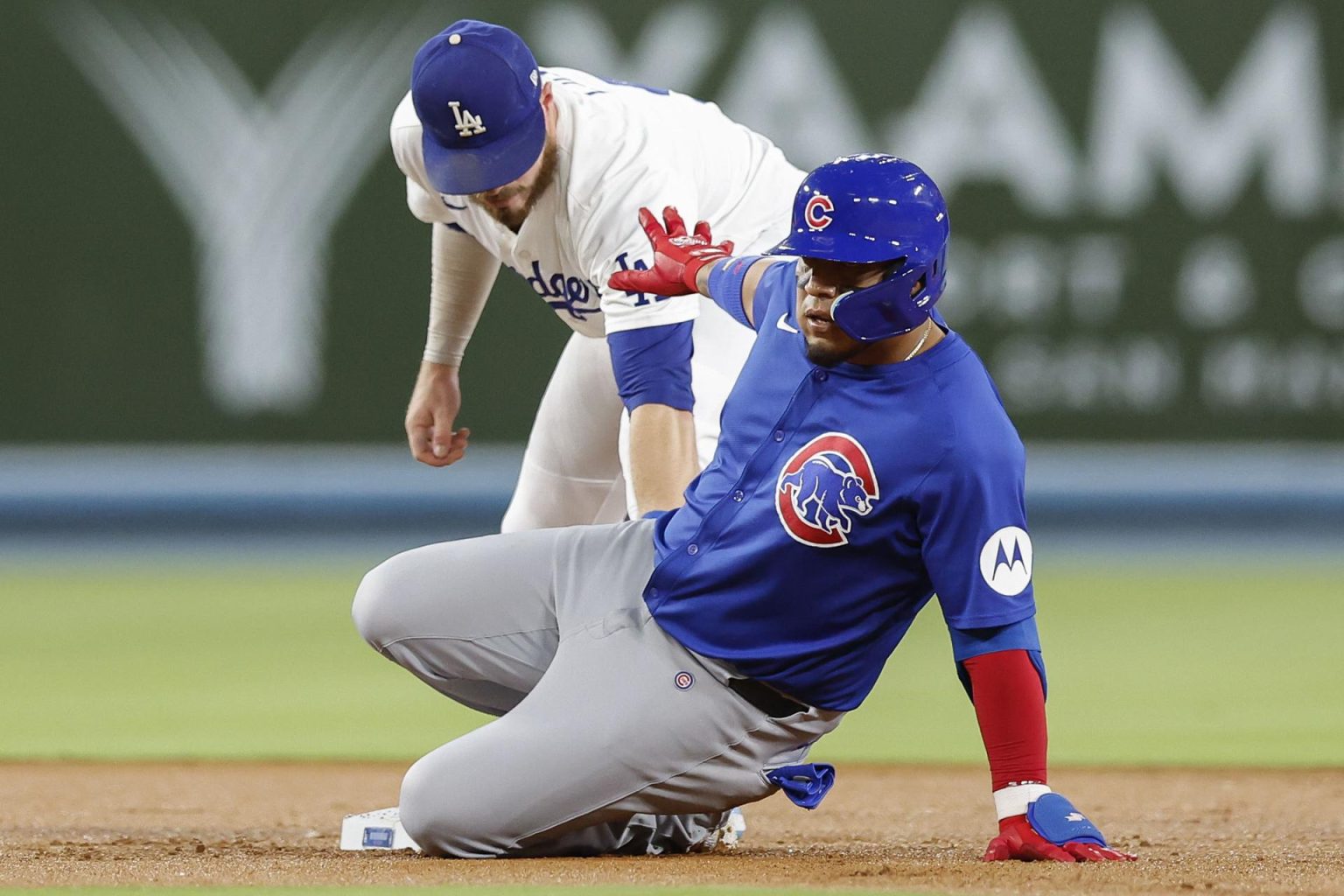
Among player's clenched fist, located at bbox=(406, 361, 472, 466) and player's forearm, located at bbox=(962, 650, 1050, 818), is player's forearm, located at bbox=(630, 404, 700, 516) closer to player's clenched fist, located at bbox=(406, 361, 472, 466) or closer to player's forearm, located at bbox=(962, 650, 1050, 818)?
player's forearm, located at bbox=(962, 650, 1050, 818)

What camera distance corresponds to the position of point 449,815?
344 centimetres

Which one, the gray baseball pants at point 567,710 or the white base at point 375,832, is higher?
the gray baseball pants at point 567,710

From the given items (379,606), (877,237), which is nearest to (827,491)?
(877,237)

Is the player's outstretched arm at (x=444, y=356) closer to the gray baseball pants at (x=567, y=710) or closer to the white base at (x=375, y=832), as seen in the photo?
the gray baseball pants at (x=567, y=710)

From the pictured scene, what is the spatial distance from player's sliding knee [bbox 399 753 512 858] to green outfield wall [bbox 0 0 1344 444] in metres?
7.52

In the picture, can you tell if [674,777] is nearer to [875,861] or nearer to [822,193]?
[875,861]

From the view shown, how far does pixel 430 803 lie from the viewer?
3.45 m

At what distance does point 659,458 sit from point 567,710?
66 centimetres

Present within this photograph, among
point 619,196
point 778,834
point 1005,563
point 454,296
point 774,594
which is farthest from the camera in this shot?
point 454,296

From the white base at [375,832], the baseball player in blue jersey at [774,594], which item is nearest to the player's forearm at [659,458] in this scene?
the baseball player in blue jersey at [774,594]

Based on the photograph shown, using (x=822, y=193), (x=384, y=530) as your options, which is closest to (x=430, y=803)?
(x=822, y=193)

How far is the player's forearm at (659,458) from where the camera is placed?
12.8 feet

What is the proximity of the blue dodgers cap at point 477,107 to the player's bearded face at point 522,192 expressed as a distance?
0.05m

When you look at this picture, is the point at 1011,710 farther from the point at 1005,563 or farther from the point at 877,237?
the point at 877,237
